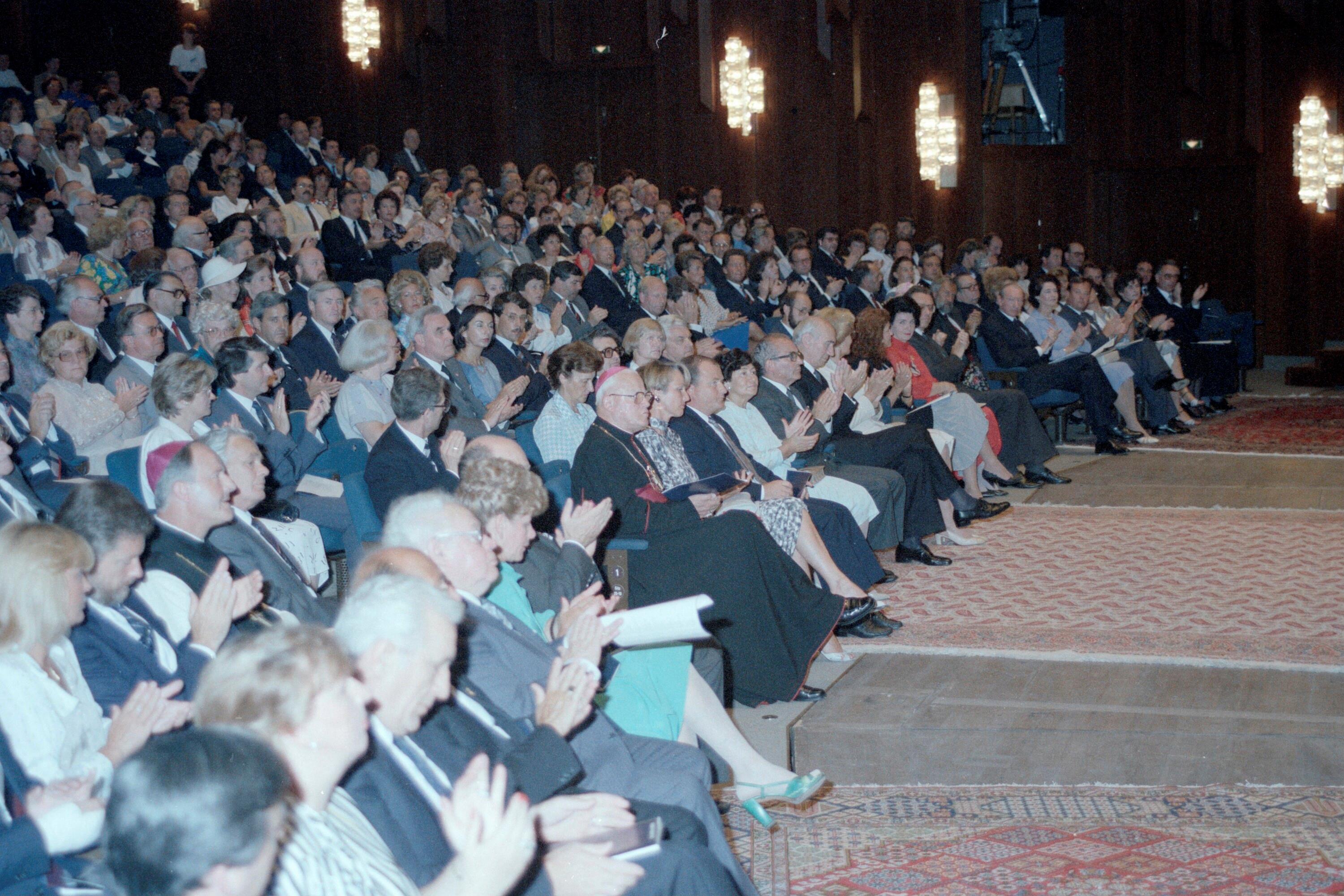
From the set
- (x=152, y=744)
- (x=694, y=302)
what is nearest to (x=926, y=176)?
(x=694, y=302)

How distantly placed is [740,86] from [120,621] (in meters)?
9.31

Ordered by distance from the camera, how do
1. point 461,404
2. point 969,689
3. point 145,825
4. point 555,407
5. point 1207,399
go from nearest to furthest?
1. point 145,825
2. point 969,689
3. point 555,407
4. point 461,404
5. point 1207,399

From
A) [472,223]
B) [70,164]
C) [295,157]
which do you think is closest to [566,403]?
[472,223]

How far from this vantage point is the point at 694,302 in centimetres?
771

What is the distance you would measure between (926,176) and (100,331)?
8.66 metres

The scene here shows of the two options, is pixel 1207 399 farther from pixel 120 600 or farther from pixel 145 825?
pixel 145 825

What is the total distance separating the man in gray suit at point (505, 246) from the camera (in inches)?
309

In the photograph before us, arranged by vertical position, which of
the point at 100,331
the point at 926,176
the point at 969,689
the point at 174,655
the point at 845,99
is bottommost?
the point at 969,689

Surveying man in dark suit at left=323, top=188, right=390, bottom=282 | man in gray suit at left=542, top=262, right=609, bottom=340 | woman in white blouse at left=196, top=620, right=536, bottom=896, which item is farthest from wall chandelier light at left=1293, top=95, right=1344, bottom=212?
woman in white blouse at left=196, top=620, right=536, bottom=896

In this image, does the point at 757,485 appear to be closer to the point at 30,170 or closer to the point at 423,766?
the point at 423,766

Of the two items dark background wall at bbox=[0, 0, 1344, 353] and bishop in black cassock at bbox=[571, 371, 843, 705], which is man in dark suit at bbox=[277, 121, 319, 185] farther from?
bishop in black cassock at bbox=[571, 371, 843, 705]

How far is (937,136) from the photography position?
40.9 feet

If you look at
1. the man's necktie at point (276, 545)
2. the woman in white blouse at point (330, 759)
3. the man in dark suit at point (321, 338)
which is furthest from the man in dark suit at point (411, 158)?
the woman in white blouse at point (330, 759)

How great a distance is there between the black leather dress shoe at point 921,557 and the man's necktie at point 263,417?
271 centimetres
